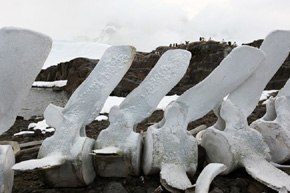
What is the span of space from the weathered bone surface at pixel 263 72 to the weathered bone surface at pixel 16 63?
1.92 meters

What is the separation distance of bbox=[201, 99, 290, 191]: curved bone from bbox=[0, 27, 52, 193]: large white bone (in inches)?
62.5

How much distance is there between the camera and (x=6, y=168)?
193 cm

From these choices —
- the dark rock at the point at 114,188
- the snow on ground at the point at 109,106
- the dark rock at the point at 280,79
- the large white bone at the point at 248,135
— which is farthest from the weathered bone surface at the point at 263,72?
the dark rock at the point at 280,79

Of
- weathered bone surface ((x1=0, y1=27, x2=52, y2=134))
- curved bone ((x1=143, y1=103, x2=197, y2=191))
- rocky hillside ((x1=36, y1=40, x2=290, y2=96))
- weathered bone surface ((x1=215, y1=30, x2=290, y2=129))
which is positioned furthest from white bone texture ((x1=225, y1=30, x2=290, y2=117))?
rocky hillside ((x1=36, y1=40, x2=290, y2=96))

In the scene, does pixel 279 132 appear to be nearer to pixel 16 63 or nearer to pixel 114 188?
pixel 114 188

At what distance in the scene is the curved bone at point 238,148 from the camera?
2.29 meters

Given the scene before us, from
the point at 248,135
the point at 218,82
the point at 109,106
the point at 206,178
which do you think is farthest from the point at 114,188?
the point at 109,106

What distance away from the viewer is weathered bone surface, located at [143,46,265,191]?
225 cm

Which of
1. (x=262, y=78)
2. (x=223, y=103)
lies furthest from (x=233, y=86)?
(x=262, y=78)

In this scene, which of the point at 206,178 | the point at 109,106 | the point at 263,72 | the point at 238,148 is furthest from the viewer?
the point at 109,106

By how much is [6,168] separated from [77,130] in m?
0.59

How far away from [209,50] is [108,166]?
11.6 meters

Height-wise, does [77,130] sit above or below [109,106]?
above

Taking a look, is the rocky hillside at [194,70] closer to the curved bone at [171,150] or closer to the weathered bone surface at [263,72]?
the weathered bone surface at [263,72]
